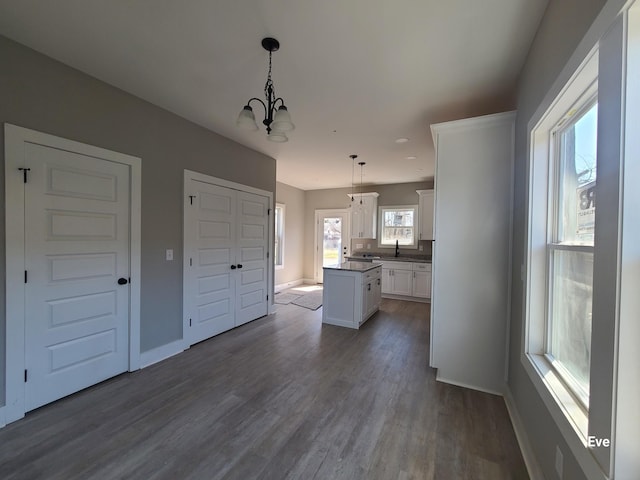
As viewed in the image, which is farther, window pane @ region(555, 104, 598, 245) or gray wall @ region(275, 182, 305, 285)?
gray wall @ region(275, 182, 305, 285)

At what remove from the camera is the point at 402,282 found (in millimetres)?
5961

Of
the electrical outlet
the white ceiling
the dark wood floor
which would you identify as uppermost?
the white ceiling

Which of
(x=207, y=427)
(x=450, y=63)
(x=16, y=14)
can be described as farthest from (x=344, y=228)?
(x=16, y=14)

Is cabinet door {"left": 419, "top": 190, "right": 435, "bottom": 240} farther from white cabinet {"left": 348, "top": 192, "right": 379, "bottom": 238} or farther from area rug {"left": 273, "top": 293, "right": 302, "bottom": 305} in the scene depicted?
area rug {"left": 273, "top": 293, "right": 302, "bottom": 305}

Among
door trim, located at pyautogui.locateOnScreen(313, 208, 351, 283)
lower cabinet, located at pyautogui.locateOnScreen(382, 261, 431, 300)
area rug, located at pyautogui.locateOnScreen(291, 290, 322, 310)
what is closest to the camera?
area rug, located at pyautogui.locateOnScreen(291, 290, 322, 310)

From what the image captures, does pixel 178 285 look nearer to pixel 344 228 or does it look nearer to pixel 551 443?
pixel 551 443

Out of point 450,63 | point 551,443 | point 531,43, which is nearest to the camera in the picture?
point 551,443

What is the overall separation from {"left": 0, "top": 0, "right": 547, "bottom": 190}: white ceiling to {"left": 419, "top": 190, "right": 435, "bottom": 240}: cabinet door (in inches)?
120

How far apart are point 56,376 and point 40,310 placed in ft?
1.88

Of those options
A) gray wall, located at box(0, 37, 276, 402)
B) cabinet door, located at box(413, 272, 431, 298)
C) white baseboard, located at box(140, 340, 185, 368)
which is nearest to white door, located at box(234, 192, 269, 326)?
gray wall, located at box(0, 37, 276, 402)

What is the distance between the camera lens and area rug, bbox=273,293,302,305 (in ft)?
18.3

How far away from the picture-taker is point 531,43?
1.85 m

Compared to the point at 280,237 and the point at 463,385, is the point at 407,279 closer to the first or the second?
the point at 280,237

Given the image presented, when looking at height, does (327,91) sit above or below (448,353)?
above
